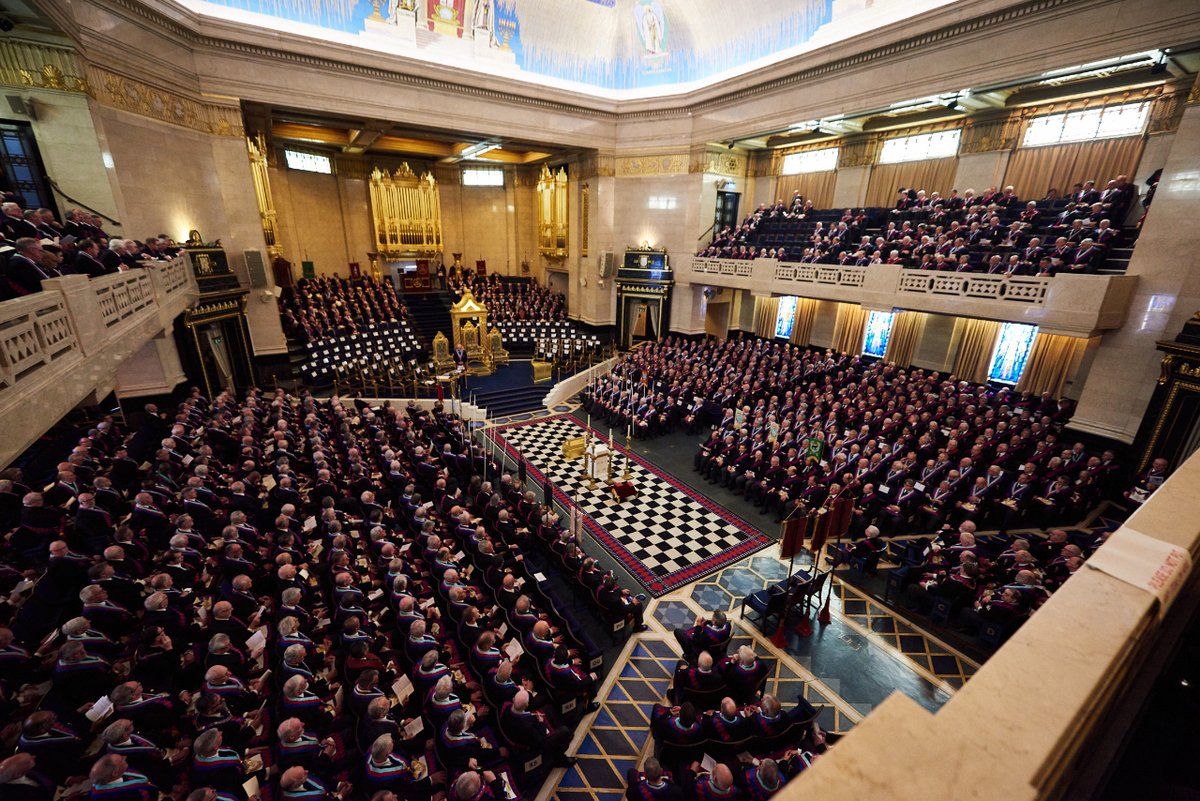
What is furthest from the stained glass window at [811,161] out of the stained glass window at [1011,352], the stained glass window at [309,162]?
the stained glass window at [309,162]

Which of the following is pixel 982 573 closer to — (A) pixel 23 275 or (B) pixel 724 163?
(A) pixel 23 275

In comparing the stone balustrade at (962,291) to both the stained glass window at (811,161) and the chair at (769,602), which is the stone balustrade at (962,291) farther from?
the chair at (769,602)

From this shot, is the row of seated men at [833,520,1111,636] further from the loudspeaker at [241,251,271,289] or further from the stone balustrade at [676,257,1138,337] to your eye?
the loudspeaker at [241,251,271,289]

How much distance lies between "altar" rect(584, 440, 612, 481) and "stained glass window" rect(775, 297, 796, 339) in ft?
40.3

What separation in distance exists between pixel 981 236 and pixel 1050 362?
390cm

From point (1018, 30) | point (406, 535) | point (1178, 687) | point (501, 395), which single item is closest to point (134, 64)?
point (501, 395)

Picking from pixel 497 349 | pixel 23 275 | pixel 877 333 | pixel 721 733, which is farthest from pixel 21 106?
pixel 877 333

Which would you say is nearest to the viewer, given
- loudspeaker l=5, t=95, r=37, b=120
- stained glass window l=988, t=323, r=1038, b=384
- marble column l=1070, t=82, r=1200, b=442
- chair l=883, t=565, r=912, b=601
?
chair l=883, t=565, r=912, b=601

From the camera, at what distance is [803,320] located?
19.4 metres

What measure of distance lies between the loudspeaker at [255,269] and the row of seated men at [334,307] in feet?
6.71

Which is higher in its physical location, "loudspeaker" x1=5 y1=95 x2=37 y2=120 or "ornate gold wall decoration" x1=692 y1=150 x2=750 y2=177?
"ornate gold wall decoration" x1=692 y1=150 x2=750 y2=177

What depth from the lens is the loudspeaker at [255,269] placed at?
1445cm

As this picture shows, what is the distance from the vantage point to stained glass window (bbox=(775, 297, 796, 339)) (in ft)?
65.2

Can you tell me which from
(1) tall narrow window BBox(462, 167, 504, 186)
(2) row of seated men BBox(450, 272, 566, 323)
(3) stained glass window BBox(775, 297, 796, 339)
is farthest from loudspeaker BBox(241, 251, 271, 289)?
(3) stained glass window BBox(775, 297, 796, 339)
